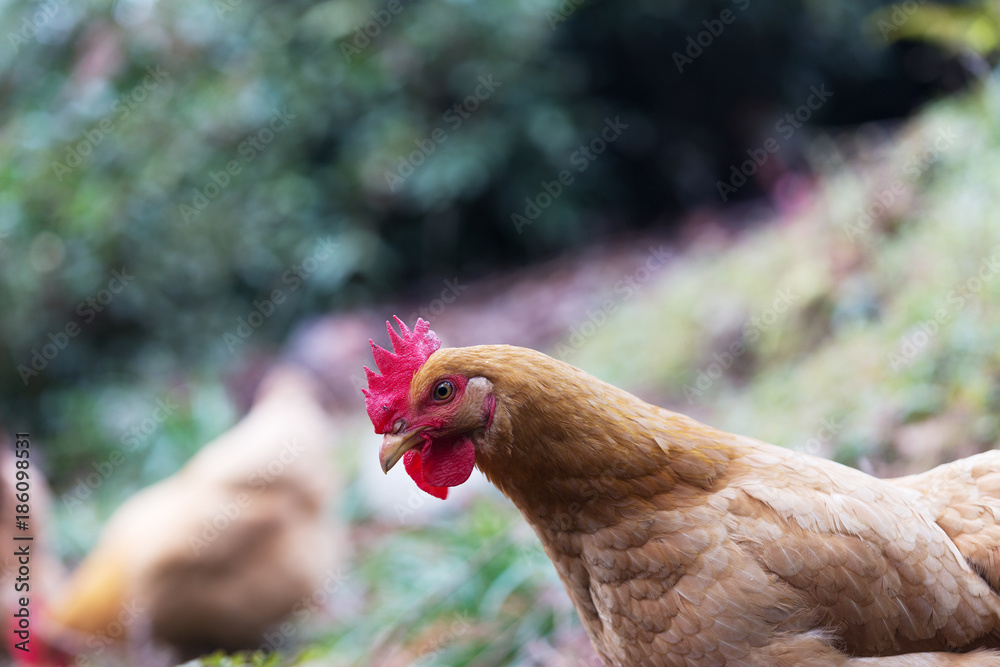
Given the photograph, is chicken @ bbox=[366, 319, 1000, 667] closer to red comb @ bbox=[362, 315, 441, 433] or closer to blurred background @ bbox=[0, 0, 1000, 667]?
red comb @ bbox=[362, 315, 441, 433]

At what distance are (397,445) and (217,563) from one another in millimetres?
2532

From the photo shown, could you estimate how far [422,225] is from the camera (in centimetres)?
897

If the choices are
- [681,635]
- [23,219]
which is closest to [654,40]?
[23,219]

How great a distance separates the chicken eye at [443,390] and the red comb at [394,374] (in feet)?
0.29

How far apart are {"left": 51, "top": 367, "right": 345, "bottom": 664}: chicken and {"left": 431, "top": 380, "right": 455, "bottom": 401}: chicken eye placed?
252cm

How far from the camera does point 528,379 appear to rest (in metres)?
1.89

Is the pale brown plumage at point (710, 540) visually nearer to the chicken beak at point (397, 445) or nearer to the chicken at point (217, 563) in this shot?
the chicken beak at point (397, 445)

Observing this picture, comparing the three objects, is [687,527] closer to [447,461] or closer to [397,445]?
[447,461]

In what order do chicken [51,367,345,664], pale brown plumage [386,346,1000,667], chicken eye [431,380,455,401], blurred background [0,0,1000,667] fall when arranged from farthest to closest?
blurred background [0,0,1000,667]
chicken [51,367,345,664]
chicken eye [431,380,455,401]
pale brown plumage [386,346,1000,667]

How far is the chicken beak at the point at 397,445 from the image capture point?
6.20ft

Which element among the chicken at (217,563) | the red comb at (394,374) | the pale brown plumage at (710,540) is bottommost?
the pale brown plumage at (710,540)

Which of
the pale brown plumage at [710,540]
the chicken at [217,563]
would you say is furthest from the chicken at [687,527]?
the chicken at [217,563]

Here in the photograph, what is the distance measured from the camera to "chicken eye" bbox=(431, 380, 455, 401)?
1.88 meters

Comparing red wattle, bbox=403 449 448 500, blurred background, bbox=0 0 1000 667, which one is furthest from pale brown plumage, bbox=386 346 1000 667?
blurred background, bbox=0 0 1000 667
